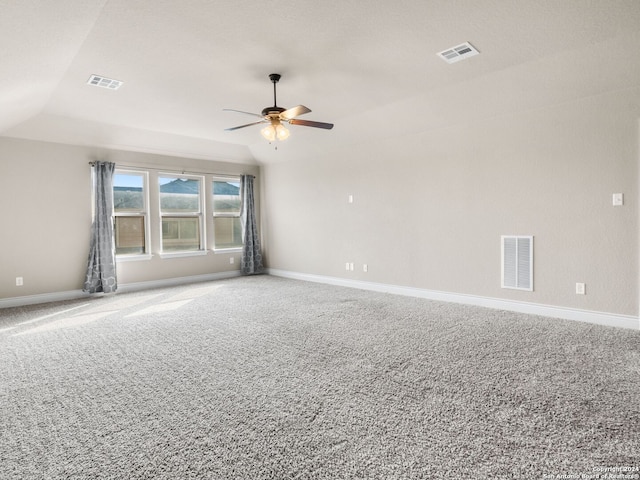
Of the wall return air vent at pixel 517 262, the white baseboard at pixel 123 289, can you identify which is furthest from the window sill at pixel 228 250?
the wall return air vent at pixel 517 262

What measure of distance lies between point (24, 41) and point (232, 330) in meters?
3.02

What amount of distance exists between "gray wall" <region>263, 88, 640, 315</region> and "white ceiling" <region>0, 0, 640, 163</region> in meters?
0.30

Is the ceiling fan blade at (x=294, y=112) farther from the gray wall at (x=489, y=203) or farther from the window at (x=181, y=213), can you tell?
the window at (x=181, y=213)

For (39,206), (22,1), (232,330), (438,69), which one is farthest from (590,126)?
(39,206)

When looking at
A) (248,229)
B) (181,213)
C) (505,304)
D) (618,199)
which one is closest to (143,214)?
(181,213)

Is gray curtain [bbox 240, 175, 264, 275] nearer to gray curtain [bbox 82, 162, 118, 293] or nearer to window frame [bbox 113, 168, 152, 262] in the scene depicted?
window frame [bbox 113, 168, 152, 262]

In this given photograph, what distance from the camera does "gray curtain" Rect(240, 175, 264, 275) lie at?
26.1 ft

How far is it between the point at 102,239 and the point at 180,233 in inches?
58.9

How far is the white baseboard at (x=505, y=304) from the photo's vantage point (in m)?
3.94

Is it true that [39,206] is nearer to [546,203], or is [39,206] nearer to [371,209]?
[371,209]

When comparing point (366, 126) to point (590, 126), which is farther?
point (366, 126)

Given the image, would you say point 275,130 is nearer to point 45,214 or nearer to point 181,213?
point 181,213

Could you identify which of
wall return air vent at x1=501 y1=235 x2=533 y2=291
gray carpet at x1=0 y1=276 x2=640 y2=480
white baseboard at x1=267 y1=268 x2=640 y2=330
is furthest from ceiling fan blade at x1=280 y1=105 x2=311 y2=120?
white baseboard at x1=267 y1=268 x2=640 y2=330

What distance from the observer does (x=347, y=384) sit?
8.72 feet
